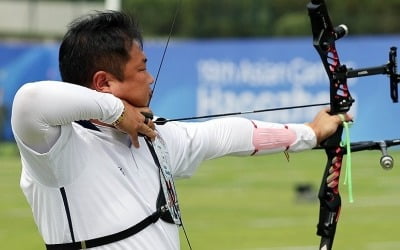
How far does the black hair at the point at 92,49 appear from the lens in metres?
4.15

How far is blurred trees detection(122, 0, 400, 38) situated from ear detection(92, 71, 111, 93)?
76.2 ft

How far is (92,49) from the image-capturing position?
415 centimetres

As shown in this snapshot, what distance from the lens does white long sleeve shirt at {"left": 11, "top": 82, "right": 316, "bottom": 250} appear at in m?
3.85

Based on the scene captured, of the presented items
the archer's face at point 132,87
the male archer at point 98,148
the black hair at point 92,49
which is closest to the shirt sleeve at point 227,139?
the male archer at point 98,148

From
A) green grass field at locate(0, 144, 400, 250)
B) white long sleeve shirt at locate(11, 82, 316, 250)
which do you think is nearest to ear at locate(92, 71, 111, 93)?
white long sleeve shirt at locate(11, 82, 316, 250)

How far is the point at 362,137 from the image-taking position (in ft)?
70.1

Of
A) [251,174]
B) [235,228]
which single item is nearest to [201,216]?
[235,228]

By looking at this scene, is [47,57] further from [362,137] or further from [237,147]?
[237,147]

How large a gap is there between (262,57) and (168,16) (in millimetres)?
9212

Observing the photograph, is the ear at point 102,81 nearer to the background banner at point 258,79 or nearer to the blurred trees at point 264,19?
the background banner at point 258,79

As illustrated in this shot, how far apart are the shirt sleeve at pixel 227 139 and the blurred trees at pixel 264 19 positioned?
74.5 feet

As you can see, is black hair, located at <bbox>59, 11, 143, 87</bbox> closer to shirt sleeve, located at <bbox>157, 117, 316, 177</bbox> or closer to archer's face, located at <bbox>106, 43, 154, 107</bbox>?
archer's face, located at <bbox>106, 43, 154, 107</bbox>

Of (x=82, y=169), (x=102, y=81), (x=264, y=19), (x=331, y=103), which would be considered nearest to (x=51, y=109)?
(x=82, y=169)

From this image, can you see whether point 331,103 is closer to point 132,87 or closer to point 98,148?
point 132,87
